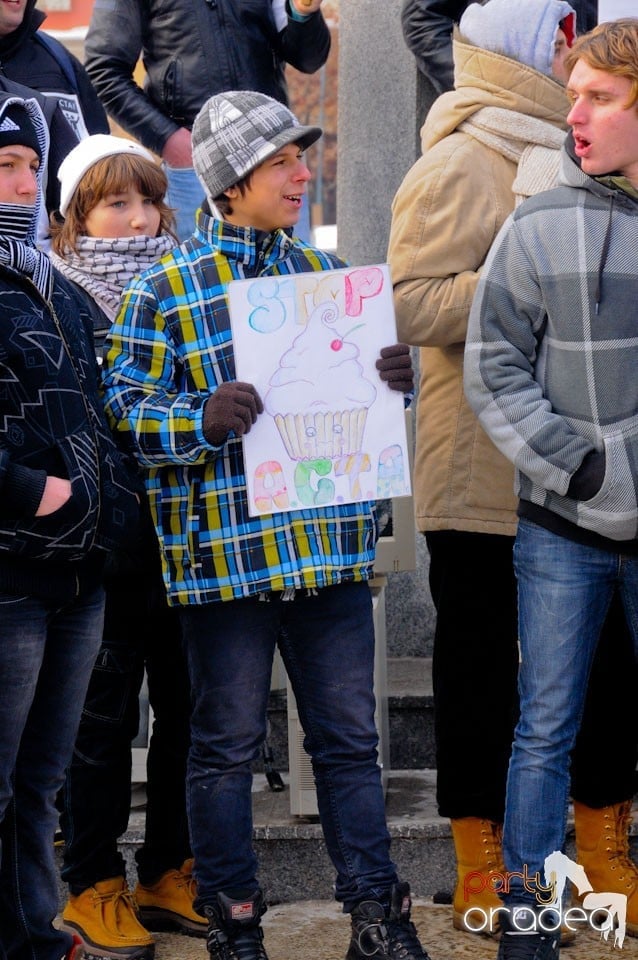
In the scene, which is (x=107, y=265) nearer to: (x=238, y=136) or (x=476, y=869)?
(x=238, y=136)

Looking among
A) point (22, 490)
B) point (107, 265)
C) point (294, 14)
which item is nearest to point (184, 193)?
point (294, 14)

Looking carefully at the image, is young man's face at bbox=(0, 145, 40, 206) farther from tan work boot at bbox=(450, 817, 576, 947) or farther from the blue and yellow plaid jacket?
tan work boot at bbox=(450, 817, 576, 947)

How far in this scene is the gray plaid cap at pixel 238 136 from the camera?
3.63 meters

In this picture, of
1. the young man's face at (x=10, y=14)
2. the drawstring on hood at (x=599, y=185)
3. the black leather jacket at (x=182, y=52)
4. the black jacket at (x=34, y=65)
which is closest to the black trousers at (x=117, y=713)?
the drawstring on hood at (x=599, y=185)

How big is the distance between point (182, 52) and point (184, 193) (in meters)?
0.54

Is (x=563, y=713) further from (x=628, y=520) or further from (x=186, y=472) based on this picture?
(x=186, y=472)

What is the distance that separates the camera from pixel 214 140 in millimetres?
3686

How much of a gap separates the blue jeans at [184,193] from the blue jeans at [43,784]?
2.69 m

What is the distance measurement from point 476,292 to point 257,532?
804mm

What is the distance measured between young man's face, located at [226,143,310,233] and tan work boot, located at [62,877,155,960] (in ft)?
5.95

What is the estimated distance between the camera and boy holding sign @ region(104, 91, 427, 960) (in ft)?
11.7

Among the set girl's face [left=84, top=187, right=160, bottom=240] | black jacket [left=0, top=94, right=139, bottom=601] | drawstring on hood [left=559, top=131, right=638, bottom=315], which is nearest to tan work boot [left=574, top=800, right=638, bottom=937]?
drawstring on hood [left=559, top=131, right=638, bottom=315]

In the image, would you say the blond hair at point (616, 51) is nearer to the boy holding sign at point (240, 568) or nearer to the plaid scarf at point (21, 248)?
the boy holding sign at point (240, 568)

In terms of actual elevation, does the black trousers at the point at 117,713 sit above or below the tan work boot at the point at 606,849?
above
